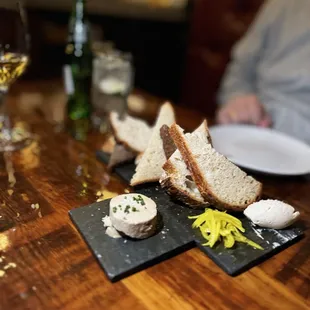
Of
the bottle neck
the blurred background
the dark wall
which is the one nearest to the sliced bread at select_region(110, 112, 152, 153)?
the bottle neck

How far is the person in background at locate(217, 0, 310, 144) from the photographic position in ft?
5.04

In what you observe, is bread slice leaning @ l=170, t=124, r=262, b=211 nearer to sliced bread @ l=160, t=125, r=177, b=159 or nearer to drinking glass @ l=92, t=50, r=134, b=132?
sliced bread @ l=160, t=125, r=177, b=159

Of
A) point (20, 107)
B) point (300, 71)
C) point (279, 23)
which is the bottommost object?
point (20, 107)

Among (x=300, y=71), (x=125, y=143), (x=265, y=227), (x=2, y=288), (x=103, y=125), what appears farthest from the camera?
(x=300, y=71)

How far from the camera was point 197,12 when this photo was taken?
262 centimetres

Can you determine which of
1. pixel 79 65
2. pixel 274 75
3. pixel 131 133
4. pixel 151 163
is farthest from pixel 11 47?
pixel 274 75

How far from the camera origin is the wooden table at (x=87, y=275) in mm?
604

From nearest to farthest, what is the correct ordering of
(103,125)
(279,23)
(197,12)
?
(103,125), (279,23), (197,12)

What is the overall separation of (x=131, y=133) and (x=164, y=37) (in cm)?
214

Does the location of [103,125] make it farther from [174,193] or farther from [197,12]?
[197,12]

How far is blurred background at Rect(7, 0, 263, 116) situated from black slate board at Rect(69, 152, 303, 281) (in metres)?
1.72

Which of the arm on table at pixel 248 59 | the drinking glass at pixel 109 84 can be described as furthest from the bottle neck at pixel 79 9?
the arm on table at pixel 248 59

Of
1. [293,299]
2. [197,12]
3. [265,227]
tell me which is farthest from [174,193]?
[197,12]

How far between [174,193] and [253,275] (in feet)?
0.75
